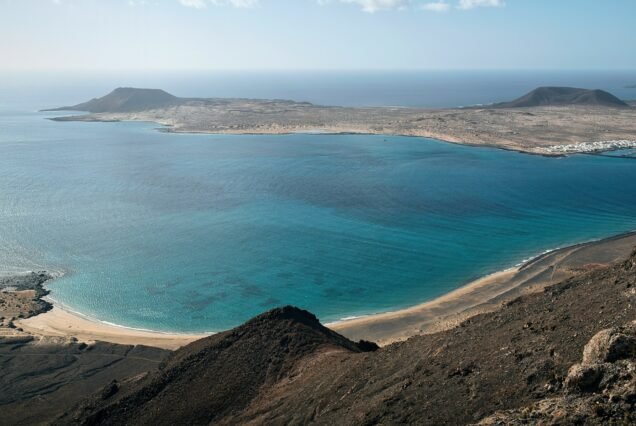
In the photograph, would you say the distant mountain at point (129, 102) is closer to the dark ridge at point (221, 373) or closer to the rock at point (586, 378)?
the dark ridge at point (221, 373)

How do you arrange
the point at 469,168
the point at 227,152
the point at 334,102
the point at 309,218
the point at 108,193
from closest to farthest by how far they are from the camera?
the point at 309,218
the point at 108,193
the point at 469,168
the point at 227,152
the point at 334,102

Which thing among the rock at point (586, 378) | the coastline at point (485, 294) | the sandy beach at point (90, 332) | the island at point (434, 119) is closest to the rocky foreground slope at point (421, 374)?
the rock at point (586, 378)

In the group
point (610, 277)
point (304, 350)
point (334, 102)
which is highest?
point (334, 102)

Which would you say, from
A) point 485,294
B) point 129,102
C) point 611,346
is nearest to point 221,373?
point 611,346

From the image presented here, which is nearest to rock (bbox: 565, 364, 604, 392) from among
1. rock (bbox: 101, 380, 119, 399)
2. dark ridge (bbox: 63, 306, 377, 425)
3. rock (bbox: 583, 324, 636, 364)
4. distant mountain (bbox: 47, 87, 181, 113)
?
rock (bbox: 583, 324, 636, 364)

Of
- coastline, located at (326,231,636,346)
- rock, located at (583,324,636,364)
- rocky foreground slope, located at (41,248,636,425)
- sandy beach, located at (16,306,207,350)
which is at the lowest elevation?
sandy beach, located at (16,306,207,350)

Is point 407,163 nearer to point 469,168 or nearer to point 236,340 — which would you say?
point 469,168

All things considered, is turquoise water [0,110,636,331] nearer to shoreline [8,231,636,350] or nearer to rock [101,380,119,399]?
shoreline [8,231,636,350]

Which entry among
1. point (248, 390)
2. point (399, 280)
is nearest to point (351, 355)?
point (248, 390)

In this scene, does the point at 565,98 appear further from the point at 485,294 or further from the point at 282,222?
the point at 485,294
